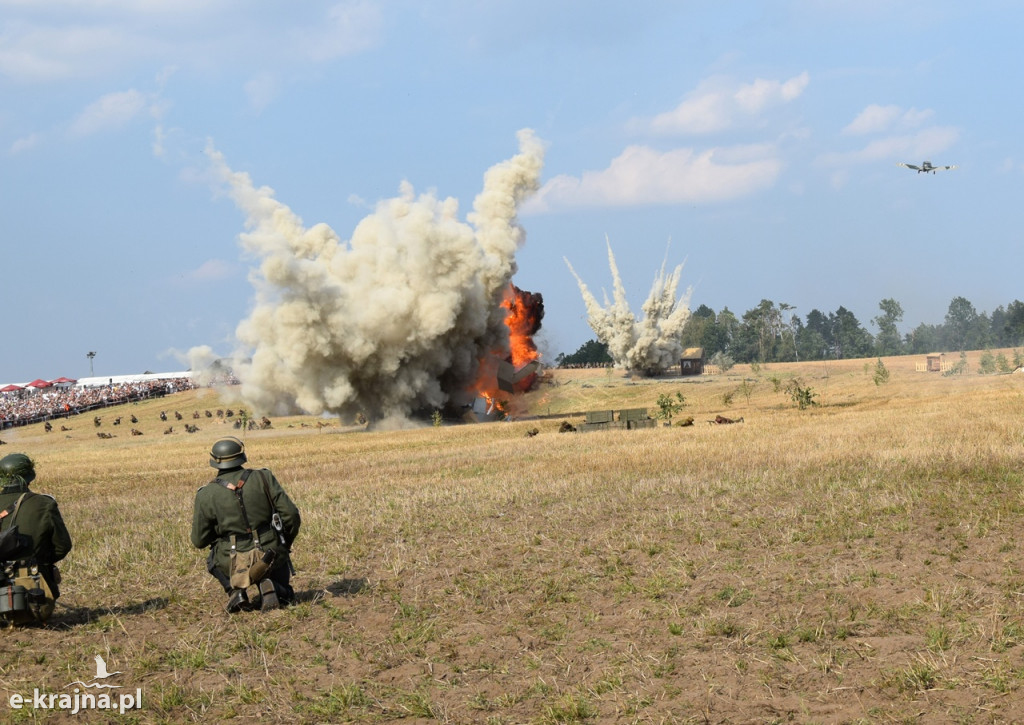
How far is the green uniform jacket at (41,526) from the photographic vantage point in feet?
34.8

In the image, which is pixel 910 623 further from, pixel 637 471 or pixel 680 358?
pixel 680 358

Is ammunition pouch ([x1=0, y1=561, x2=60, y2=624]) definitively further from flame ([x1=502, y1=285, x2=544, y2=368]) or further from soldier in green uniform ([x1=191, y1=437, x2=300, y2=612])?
flame ([x1=502, y1=285, x2=544, y2=368])

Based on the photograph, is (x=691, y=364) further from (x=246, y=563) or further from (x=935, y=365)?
(x=246, y=563)

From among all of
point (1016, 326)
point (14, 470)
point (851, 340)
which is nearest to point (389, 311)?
point (14, 470)

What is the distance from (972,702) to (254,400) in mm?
55728

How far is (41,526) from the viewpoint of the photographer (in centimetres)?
1066

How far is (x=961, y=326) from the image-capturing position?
17850 centimetres

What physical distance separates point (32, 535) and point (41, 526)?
12 cm

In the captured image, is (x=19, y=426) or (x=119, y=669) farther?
(x=19, y=426)

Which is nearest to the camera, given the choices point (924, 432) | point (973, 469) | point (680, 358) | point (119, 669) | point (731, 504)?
point (119, 669)

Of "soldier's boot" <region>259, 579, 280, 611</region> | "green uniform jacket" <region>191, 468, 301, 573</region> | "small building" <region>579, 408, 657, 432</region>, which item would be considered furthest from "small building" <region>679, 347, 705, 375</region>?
"green uniform jacket" <region>191, 468, 301, 573</region>

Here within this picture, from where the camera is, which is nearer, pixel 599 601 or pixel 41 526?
pixel 41 526

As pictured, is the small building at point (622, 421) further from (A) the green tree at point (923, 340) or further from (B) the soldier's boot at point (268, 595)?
(A) the green tree at point (923, 340)

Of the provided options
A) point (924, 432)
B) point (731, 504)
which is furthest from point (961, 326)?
point (731, 504)
